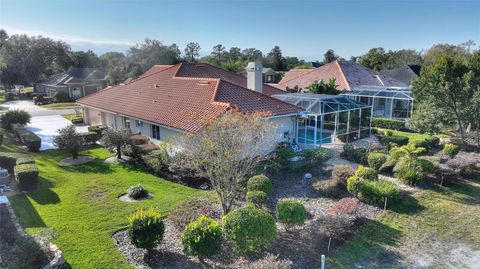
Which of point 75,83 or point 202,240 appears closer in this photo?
point 202,240

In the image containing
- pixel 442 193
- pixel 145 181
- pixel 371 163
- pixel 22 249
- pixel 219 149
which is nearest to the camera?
pixel 22 249

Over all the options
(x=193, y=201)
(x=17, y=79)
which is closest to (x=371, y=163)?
(x=193, y=201)

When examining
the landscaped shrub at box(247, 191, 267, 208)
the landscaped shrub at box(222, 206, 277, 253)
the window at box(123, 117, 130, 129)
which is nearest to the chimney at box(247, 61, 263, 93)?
the window at box(123, 117, 130, 129)

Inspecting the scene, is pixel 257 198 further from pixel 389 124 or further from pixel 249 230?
pixel 389 124

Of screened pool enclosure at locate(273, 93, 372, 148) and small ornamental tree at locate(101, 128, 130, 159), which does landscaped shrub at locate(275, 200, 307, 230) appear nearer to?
small ornamental tree at locate(101, 128, 130, 159)

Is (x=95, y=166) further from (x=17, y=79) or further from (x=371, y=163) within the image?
(x=17, y=79)

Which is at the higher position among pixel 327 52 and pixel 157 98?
pixel 327 52

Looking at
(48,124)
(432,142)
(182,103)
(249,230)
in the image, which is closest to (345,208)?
(249,230)
